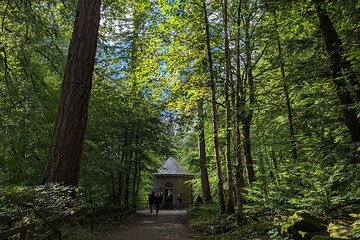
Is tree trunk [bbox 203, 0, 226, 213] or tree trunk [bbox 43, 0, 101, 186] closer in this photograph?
tree trunk [bbox 43, 0, 101, 186]

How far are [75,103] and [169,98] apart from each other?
25.6 feet

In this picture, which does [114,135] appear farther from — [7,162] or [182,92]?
[7,162]

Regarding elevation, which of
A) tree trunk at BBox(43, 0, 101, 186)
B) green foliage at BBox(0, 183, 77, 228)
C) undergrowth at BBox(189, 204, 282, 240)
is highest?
tree trunk at BBox(43, 0, 101, 186)

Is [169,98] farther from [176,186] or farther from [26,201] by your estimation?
[176,186]

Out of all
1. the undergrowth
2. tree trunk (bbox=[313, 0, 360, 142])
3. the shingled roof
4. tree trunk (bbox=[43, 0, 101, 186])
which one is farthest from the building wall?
tree trunk (bbox=[43, 0, 101, 186])

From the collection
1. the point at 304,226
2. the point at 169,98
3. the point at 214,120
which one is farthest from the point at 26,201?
the point at 169,98

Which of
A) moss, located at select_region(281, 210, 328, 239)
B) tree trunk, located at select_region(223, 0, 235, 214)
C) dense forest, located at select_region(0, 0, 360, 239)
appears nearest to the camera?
dense forest, located at select_region(0, 0, 360, 239)

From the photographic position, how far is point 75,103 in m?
5.63

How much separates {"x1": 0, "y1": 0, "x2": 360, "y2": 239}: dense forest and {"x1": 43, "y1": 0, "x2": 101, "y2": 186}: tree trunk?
0.02 metres

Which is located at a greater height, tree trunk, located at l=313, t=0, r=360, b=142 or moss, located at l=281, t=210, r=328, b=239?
tree trunk, located at l=313, t=0, r=360, b=142

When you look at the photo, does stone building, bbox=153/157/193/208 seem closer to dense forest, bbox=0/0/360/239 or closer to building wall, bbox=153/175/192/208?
building wall, bbox=153/175/192/208

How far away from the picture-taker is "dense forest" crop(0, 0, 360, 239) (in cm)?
576

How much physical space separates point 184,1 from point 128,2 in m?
2.42

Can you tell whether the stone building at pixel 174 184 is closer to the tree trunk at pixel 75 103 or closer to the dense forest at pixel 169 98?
the dense forest at pixel 169 98
